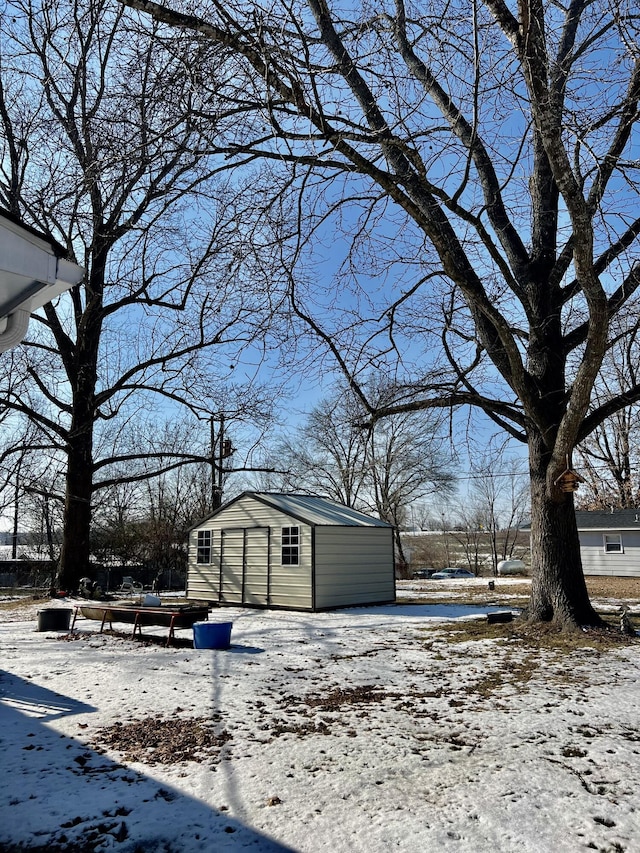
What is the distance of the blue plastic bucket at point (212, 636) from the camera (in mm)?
9234

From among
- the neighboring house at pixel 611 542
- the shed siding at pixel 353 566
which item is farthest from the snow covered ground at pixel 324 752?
the neighboring house at pixel 611 542

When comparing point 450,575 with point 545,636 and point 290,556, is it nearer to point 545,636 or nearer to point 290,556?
point 290,556

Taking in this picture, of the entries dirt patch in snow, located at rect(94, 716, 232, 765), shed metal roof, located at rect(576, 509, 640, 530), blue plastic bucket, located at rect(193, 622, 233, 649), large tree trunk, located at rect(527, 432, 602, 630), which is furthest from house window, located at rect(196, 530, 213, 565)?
shed metal roof, located at rect(576, 509, 640, 530)

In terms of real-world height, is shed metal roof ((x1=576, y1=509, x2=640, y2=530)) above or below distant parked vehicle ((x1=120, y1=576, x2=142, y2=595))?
above

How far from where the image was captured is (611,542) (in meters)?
28.0

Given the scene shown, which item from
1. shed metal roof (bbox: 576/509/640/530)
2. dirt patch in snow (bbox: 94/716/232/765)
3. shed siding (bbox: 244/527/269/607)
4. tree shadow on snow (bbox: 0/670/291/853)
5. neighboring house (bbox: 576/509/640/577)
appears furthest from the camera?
neighboring house (bbox: 576/509/640/577)

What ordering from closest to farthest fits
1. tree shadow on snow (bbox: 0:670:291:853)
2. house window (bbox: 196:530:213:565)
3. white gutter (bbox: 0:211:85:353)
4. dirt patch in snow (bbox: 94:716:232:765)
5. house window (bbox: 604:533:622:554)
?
tree shadow on snow (bbox: 0:670:291:853), white gutter (bbox: 0:211:85:353), dirt patch in snow (bbox: 94:716:232:765), house window (bbox: 196:530:213:565), house window (bbox: 604:533:622:554)

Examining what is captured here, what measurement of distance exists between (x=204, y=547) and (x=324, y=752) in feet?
47.9

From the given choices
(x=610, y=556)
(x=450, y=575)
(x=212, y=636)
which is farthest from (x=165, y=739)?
(x=450, y=575)

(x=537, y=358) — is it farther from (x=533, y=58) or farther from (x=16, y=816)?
(x=16, y=816)

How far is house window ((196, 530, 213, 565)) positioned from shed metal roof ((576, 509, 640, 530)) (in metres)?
18.6

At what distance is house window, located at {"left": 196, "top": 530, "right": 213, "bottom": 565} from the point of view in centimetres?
1831

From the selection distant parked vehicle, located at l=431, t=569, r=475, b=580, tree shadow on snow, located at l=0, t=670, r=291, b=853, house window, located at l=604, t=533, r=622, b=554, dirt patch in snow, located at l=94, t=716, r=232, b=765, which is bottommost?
distant parked vehicle, located at l=431, t=569, r=475, b=580

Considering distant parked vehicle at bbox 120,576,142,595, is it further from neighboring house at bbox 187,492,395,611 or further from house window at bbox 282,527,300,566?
house window at bbox 282,527,300,566
